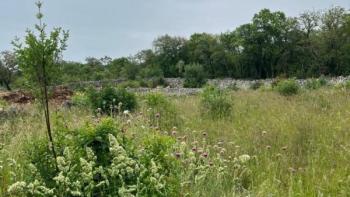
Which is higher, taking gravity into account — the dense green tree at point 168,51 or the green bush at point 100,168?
the dense green tree at point 168,51

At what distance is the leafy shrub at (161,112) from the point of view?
Answer: 27.8 ft

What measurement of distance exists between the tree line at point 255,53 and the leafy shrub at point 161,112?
33.7 m

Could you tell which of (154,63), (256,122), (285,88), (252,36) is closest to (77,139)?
(256,122)

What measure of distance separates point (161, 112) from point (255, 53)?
1944 inches

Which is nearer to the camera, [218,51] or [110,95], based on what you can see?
[110,95]

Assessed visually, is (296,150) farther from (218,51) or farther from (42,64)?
(218,51)

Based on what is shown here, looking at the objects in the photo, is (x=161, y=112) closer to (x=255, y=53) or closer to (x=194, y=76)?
(x=194, y=76)

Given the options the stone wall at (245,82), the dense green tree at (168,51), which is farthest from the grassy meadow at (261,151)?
the dense green tree at (168,51)

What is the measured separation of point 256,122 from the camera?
779cm

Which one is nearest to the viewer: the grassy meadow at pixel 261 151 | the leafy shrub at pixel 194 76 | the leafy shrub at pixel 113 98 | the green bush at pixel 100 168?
the green bush at pixel 100 168

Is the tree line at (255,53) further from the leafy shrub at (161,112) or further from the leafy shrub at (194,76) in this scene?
the leafy shrub at (161,112)

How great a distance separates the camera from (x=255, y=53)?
57.3 meters

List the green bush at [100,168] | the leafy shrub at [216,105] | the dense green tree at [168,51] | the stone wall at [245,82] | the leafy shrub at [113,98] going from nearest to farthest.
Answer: the green bush at [100,168] < the leafy shrub at [216,105] < the leafy shrub at [113,98] < the stone wall at [245,82] < the dense green tree at [168,51]

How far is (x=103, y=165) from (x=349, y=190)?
205 cm
